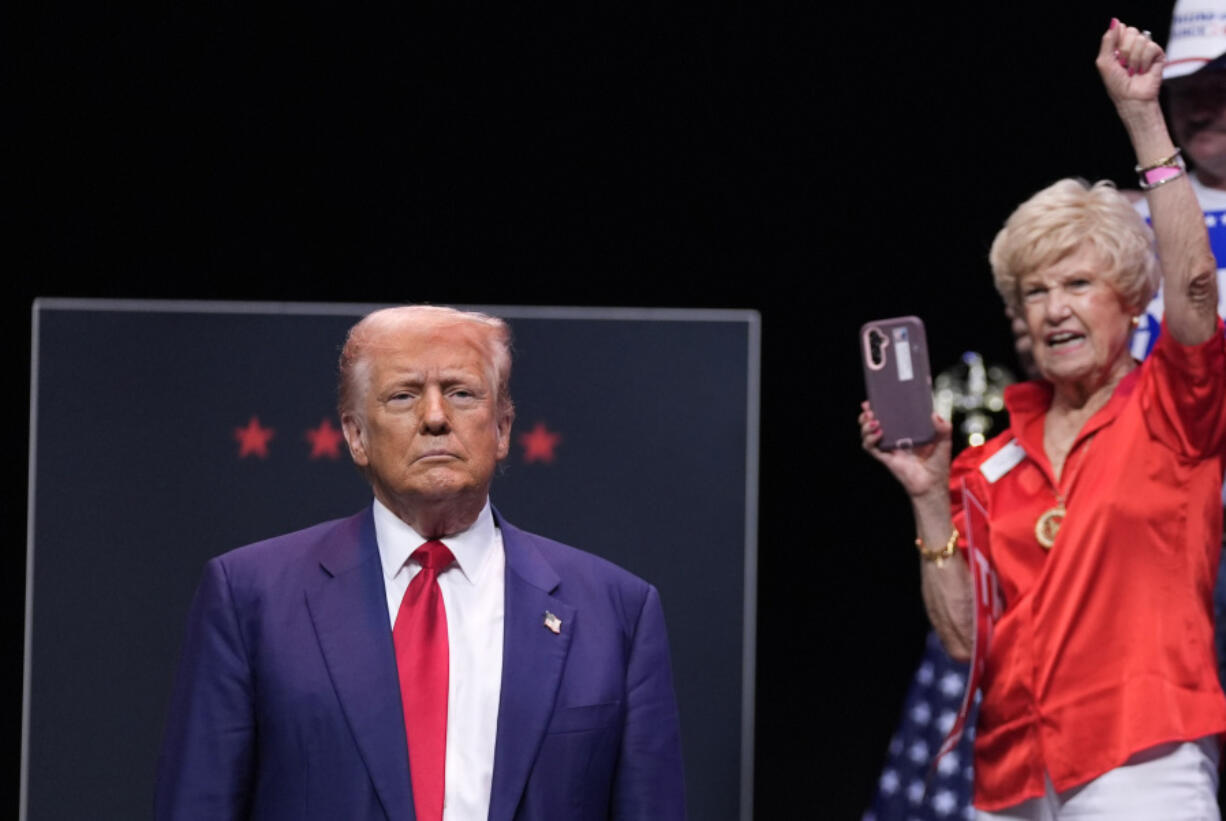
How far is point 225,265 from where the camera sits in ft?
12.4

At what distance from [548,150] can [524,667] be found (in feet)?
6.65

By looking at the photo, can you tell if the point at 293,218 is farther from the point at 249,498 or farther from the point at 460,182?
the point at 249,498

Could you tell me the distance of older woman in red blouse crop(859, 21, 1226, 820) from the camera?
220cm

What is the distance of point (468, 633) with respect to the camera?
2.10 meters

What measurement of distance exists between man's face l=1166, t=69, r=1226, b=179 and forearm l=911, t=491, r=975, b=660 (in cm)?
88

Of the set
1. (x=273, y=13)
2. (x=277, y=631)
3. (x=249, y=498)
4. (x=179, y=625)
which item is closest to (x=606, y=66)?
(x=273, y=13)

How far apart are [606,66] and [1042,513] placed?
190 centimetres

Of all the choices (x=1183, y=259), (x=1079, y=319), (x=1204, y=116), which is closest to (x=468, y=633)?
(x=1079, y=319)

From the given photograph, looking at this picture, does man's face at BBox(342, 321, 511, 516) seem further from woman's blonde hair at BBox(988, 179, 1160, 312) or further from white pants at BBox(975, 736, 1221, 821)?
white pants at BBox(975, 736, 1221, 821)

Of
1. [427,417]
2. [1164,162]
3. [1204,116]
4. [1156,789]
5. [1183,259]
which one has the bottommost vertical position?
[1156,789]

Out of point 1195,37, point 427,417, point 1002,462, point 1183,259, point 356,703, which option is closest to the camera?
point 356,703

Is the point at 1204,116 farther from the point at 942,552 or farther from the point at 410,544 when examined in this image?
the point at 410,544

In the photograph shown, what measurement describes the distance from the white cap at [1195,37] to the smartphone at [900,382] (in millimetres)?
743

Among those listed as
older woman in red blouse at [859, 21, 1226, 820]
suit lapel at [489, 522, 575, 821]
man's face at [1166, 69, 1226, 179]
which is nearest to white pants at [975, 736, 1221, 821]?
older woman in red blouse at [859, 21, 1226, 820]
